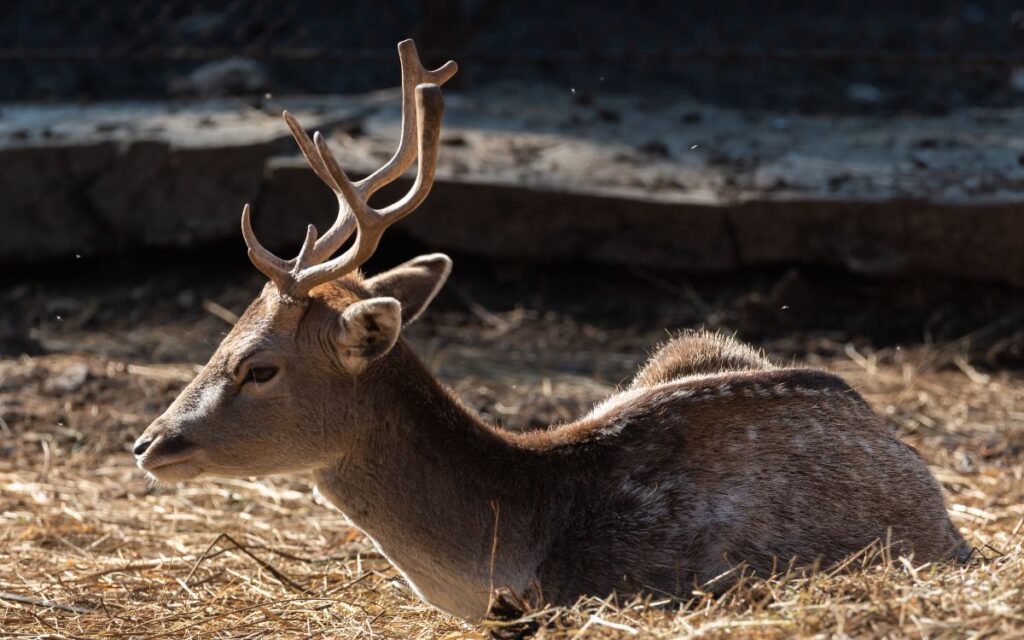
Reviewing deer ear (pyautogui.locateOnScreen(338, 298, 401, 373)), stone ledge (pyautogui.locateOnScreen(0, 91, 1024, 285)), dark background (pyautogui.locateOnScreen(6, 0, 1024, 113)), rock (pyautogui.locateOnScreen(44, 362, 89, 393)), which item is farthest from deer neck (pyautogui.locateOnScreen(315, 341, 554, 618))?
dark background (pyautogui.locateOnScreen(6, 0, 1024, 113))

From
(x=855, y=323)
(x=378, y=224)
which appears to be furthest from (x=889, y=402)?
(x=378, y=224)

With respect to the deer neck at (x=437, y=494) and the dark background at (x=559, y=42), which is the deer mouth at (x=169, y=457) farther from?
the dark background at (x=559, y=42)

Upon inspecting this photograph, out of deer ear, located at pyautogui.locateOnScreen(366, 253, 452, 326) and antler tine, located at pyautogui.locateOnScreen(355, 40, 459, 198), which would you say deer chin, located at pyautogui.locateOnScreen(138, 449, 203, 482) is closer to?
deer ear, located at pyautogui.locateOnScreen(366, 253, 452, 326)

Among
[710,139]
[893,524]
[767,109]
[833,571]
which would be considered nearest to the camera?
[833,571]

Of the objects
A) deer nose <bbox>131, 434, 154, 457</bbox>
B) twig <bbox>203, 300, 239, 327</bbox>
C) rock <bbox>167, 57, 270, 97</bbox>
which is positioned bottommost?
twig <bbox>203, 300, 239, 327</bbox>

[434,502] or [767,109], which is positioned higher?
[434,502]

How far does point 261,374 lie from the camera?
4.37 m

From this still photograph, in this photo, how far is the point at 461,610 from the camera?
14.3ft

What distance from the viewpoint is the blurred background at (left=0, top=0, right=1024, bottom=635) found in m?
7.25

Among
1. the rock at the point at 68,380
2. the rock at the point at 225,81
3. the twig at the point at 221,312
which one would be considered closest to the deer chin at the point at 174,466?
the rock at the point at 68,380

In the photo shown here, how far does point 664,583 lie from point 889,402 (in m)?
3.20

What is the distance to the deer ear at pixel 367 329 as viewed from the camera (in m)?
4.18

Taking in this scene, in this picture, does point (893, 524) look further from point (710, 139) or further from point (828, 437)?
point (710, 139)

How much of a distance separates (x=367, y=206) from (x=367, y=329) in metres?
0.36
